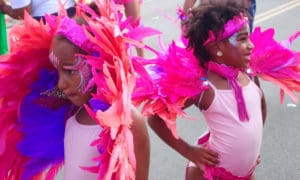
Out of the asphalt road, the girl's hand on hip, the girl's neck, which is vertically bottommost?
the asphalt road

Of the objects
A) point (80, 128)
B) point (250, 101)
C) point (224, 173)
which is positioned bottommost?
point (224, 173)

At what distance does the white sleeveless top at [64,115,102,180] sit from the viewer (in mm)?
1896

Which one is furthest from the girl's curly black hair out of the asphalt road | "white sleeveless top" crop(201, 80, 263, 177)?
the asphalt road

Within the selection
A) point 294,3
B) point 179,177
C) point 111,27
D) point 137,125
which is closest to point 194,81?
point 137,125

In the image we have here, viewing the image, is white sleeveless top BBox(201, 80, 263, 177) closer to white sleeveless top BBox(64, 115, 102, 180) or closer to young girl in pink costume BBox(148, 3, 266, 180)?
young girl in pink costume BBox(148, 3, 266, 180)

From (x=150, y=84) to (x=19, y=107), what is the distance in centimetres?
54

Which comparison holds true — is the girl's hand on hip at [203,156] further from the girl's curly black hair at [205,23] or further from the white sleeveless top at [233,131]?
the girl's curly black hair at [205,23]

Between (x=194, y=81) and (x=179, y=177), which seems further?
(x=179, y=177)

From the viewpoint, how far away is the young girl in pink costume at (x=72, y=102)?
1.61 m

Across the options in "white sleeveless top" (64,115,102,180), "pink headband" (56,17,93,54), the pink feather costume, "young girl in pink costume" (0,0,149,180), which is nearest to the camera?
"young girl in pink costume" (0,0,149,180)

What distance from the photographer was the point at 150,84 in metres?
2.17

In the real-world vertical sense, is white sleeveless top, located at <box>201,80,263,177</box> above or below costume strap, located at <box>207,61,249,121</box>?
below

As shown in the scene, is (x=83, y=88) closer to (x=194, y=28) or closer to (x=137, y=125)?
(x=137, y=125)

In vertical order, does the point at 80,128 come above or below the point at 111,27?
below
